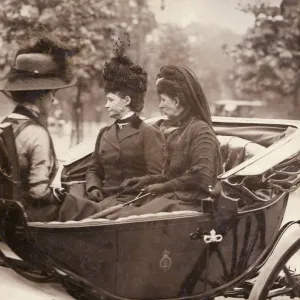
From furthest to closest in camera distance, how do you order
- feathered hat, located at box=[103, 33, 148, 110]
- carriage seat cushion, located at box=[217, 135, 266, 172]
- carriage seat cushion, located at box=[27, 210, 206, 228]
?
carriage seat cushion, located at box=[217, 135, 266, 172] < feathered hat, located at box=[103, 33, 148, 110] < carriage seat cushion, located at box=[27, 210, 206, 228]

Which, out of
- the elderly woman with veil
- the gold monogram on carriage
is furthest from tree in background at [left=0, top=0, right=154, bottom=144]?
the gold monogram on carriage

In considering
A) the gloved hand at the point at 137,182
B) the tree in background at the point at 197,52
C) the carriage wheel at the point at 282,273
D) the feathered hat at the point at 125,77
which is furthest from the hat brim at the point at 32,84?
the carriage wheel at the point at 282,273

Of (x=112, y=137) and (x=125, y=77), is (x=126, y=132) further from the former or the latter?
(x=125, y=77)

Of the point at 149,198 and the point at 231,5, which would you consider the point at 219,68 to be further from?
the point at 149,198

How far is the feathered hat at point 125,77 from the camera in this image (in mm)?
2824

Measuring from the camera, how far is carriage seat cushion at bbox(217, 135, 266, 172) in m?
2.94

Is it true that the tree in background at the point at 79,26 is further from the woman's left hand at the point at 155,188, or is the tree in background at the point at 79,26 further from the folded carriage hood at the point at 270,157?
the folded carriage hood at the point at 270,157

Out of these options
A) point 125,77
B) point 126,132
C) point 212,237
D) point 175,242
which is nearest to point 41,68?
point 125,77

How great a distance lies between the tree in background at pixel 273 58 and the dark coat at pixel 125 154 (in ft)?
2.12

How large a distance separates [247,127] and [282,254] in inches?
30.8

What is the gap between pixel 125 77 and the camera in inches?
112

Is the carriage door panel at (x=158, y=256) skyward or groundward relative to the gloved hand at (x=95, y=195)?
groundward

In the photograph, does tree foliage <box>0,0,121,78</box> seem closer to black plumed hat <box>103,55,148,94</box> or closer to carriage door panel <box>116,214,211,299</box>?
black plumed hat <box>103,55,148,94</box>

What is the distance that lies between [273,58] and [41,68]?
138 centimetres
